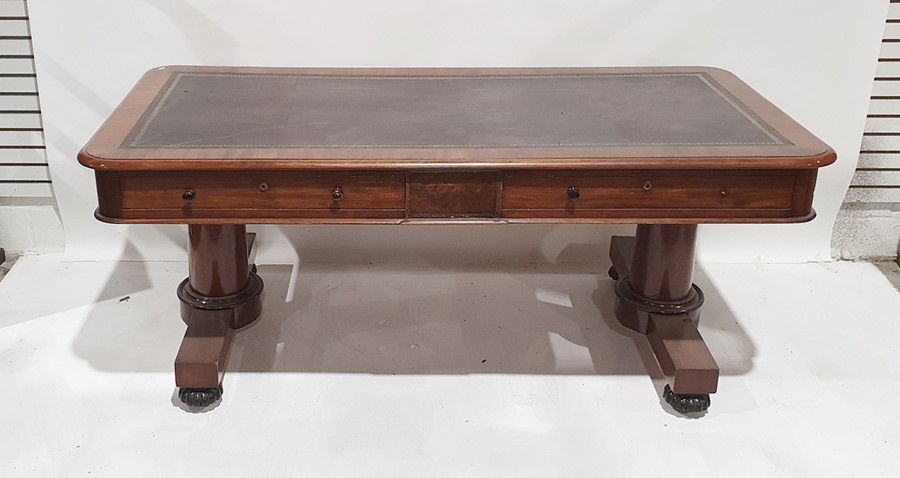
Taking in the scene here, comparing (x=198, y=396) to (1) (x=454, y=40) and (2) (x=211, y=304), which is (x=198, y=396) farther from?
(1) (x=454, y=40)

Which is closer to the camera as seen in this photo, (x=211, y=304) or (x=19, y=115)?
(x=211, y=304)

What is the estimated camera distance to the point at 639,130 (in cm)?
212

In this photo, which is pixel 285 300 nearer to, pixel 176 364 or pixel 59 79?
pixel 176 364

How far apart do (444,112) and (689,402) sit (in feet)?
2.77

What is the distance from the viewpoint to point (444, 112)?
2223 millimetres

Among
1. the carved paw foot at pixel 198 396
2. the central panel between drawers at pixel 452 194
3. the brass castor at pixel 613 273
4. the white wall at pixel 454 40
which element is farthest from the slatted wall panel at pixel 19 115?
the brass castor at pixel 613 273

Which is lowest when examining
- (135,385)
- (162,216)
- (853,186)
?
(135,385)

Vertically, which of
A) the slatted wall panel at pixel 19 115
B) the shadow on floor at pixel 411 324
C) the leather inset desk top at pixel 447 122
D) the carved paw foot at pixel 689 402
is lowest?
the shadow on floor at pixel 411 324

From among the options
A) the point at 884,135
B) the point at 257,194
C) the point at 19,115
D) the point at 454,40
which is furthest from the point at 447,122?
the point at 884,135

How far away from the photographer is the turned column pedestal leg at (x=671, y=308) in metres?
2.26

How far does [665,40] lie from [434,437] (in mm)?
1261

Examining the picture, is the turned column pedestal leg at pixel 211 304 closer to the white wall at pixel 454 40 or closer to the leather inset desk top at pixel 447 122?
the leather inset desk top at pixel 447 122

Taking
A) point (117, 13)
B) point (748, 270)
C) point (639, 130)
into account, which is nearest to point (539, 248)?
point (748, 270)

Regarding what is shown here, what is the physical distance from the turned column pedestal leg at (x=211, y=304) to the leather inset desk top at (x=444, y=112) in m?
0.34
